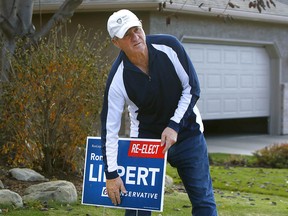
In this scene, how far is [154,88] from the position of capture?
191 inches

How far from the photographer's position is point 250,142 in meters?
16.8

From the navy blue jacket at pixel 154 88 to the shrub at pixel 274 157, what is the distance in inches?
311

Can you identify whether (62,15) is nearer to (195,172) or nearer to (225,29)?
(195,172)

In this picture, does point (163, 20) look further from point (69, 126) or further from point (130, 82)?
point (130, 82)

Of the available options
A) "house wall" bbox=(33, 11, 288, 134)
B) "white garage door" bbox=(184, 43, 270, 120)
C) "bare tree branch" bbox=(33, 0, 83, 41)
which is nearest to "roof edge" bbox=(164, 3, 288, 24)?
"house wall" bbox=(33, 11, 288, 134)

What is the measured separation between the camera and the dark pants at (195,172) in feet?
16.3

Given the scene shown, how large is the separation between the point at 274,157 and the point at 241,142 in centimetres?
427

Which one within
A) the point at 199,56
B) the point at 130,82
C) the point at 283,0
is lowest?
the point at 130,82

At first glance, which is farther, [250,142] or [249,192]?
[250,142]

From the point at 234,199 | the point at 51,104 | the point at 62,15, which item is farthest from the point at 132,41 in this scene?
the point at 62,15

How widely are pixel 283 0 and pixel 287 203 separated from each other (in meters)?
12.1

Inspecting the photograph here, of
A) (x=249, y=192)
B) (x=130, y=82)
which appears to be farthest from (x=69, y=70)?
(x=130, y=82)

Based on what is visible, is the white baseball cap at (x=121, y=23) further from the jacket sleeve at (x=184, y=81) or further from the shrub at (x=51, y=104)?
the shrub at (x=51, y=104)

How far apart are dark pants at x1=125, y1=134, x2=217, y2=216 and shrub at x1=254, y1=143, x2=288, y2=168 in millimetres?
7673
